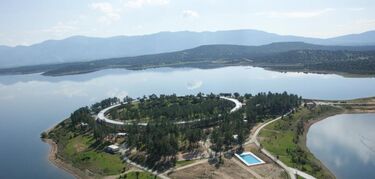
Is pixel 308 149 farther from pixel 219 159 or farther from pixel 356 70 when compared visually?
pixel 356 70

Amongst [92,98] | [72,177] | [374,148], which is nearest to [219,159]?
[72,177]

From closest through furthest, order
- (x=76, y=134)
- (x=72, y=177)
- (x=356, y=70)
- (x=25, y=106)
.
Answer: (x=72, y=177) < (x=76, y=134) < (x=25, y=106) < (x=356, y=70)

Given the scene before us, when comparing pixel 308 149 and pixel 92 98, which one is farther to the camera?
pixel 92 98

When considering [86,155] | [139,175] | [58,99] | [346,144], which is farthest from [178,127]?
[58,99]

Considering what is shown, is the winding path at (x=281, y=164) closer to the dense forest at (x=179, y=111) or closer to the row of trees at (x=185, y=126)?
the row of trees at (x=185, y=126)

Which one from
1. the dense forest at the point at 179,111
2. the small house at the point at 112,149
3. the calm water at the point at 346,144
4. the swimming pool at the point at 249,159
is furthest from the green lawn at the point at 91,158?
the calm water at the point at 346,144

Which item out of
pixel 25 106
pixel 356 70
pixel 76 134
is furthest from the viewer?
pixel 356 70
